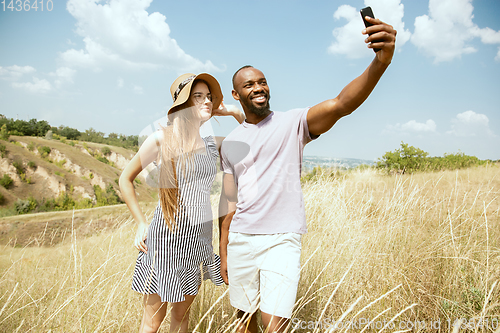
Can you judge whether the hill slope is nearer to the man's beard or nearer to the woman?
the woman

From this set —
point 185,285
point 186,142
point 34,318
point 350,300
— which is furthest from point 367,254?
point 34,318

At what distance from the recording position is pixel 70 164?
693 inches

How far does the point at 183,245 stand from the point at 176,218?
187mm

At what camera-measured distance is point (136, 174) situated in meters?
1.83

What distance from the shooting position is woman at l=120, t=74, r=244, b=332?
1.75 metres

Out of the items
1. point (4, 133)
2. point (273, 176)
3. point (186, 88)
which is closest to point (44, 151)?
point (4, 133)

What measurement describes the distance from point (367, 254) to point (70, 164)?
19747mm

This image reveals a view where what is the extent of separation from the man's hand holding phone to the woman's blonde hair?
1228mm

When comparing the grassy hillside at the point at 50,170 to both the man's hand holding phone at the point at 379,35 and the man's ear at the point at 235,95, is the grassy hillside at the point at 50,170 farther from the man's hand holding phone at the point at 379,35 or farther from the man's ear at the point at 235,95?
the man's hand holding phone at the point at 379,35

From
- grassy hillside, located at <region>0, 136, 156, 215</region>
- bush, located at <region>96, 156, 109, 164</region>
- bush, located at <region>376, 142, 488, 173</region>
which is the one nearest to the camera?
bush, located at <region>376, 142, 488, 173</region>

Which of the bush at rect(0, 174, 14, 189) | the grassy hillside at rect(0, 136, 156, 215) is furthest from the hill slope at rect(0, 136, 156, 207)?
the bush at rect(0, 174, 14, 189)

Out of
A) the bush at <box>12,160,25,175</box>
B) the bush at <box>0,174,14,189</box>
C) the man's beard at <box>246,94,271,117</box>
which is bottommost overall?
the bush at <box>0,174,14,189</box>

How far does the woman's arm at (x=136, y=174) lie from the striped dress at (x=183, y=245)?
0.20 feet

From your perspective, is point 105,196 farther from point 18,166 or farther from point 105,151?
point 105,151
